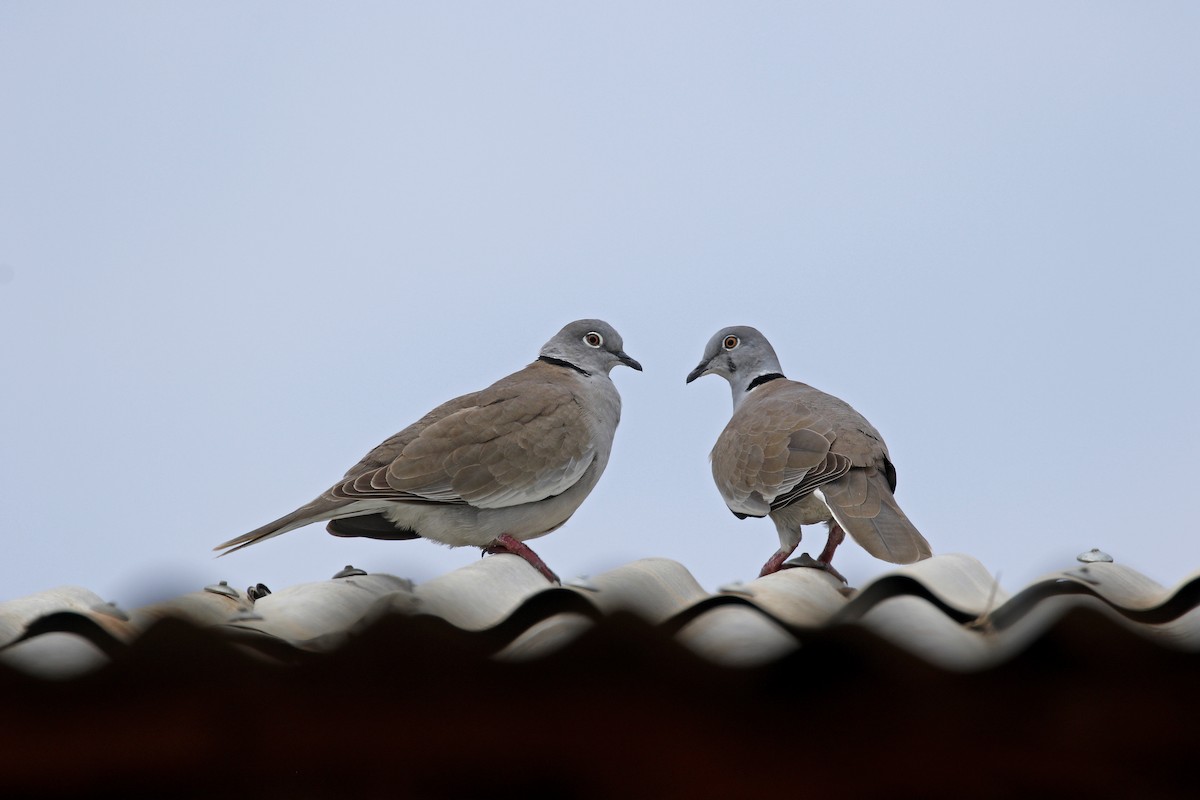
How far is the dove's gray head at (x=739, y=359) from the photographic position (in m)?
7.60

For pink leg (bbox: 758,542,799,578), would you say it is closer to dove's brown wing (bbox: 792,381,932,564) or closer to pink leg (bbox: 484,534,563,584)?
dove's brown wing (bbox: 792,381,932,564)

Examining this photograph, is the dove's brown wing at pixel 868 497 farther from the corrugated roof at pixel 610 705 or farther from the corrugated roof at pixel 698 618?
the corrugated roof at pixel 610 705

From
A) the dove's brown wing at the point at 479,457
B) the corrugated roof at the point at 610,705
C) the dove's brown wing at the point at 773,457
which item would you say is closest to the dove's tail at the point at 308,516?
the dove's brown wing at the point at 479,457

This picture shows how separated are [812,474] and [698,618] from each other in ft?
10.8

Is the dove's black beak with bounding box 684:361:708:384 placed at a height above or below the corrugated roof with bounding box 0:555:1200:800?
above

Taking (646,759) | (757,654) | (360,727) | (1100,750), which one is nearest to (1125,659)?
(1100,750)

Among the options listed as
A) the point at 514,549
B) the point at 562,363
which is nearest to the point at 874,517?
the point at 514,549

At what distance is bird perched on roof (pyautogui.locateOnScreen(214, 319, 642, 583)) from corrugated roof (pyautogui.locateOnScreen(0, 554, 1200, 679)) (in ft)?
8.22

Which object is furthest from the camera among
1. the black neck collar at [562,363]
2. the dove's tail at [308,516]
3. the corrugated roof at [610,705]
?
the black neck collar at [562,363]

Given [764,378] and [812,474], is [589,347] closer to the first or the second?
[764,378]

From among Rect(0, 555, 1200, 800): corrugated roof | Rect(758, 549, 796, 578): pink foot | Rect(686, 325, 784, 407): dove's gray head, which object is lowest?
Rect(0, 555, 1200, 800): corrugated roof

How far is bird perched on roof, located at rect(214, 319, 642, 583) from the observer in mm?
5363

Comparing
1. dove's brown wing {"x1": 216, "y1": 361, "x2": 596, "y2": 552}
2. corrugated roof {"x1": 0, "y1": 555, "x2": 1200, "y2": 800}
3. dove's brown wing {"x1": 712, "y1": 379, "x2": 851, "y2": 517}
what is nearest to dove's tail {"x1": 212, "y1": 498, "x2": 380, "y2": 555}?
dove's brown wing {"x1": 216, "y1": 361, "x2": 596, "y2": 552}

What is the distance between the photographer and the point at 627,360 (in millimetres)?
7309
